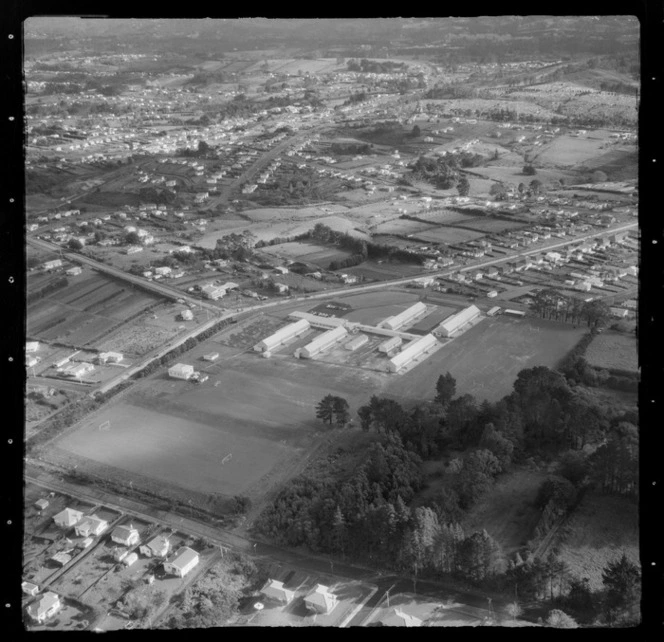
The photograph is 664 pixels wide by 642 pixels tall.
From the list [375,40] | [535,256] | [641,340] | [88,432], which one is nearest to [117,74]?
[375,40]

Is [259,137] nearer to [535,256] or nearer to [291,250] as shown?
[291,250]

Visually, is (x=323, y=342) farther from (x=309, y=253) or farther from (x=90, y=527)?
(x=90, y=527)

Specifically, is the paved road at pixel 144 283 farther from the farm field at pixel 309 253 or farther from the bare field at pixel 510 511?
the bare field at pixel 510 511

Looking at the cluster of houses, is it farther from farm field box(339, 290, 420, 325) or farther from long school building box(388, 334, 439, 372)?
farm field box(339, 290, 420, 325)

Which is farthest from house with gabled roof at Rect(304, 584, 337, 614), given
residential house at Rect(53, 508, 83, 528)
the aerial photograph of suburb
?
residential house at Rect(53, 508, 83, 528)

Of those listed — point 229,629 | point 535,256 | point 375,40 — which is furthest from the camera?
point 535,256

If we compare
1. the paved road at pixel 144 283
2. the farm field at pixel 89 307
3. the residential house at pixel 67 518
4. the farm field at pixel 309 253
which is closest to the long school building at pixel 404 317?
the farm field at pixel 309 253
